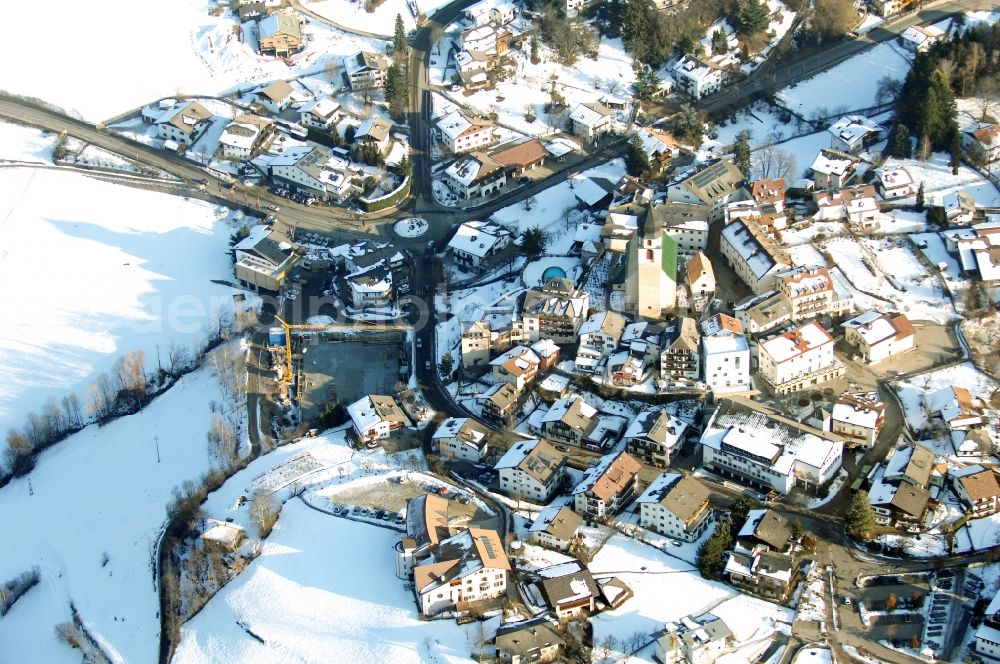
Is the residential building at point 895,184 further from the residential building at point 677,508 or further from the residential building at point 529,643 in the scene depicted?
the residential building at point 529,643

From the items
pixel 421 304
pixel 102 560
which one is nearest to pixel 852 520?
pixel 421 304

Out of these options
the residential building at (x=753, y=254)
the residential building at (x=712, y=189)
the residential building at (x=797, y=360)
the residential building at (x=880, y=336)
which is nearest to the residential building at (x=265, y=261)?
the residential building at (x=712, y=189)

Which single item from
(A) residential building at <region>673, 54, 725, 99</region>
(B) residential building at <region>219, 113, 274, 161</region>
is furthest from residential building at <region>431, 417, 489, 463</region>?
(A) residential building at <region>673, 54, 725, 99</region>

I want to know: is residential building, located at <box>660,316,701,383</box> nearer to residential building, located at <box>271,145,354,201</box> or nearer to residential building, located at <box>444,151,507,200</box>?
residential building, located at <box>444,151,507,200</box>

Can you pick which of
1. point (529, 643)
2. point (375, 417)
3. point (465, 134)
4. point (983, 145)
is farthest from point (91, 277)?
point (983, 145)

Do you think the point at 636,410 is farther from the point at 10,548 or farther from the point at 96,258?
the point at 96,258
